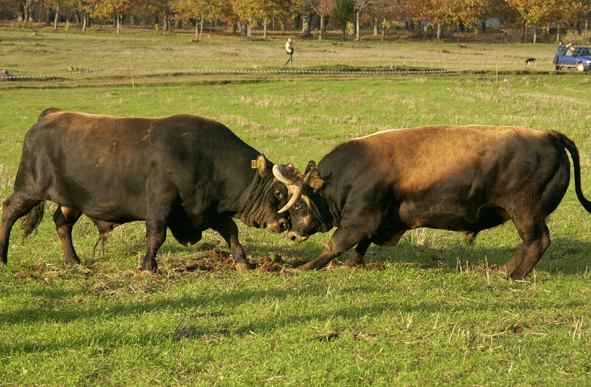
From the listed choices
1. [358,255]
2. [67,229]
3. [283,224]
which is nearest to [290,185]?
[283,224]

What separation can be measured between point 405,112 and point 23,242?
656 inches

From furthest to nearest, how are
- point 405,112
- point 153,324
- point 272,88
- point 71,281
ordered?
1. point 272,88
2. point 405,112
3. point 71,281
4. point 153,324

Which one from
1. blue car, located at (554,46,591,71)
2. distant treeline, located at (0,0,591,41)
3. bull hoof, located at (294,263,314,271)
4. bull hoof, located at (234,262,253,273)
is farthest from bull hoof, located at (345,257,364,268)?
distant treeline, located at (0,0,591,41)

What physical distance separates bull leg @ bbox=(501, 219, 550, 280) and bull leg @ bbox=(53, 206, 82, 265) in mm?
5307

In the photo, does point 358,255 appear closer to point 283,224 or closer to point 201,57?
point 283,224

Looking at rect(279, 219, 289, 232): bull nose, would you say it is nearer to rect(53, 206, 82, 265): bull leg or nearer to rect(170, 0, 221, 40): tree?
rect(53, 206, 82, 265): bull leg

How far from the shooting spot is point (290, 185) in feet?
27.0

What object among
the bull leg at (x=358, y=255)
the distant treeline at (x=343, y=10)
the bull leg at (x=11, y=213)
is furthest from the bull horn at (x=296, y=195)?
the distant treeline at (x=343, y=10)

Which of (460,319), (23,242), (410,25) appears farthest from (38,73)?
(410,25)

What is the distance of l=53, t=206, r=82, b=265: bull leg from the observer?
340 inches

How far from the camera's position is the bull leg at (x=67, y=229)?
28.3 ft

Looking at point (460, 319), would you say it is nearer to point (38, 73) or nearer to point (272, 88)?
point (272, 88)

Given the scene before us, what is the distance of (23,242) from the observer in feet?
30.5

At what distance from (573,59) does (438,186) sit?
37074 millimetres
